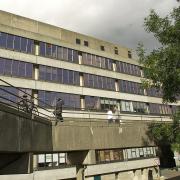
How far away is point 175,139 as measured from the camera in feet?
68.8

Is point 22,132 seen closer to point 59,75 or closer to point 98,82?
point 59,75

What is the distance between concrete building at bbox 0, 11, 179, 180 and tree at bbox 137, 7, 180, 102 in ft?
7.75

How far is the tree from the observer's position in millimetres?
22078

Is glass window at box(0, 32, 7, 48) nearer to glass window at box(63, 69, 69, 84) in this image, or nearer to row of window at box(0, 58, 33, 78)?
row of window at box(0, 58, 33, 78)

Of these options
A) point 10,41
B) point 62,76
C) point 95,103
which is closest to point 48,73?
point 62,76

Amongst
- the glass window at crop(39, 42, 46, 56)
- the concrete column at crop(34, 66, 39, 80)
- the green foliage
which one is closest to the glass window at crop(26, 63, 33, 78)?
the concrete column at crop(34, 66, 39, 80)

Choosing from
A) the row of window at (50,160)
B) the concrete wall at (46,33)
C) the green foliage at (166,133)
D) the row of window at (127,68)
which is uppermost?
the concrete wall at (46,33)

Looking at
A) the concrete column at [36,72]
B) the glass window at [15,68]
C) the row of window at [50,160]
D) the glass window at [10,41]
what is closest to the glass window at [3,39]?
the glass window at [10,41]

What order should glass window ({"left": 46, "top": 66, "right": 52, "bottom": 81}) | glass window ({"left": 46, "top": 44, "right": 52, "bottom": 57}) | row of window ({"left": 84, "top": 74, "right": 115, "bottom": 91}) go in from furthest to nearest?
row of window ({"left": 84, "top": 74, "right": 115, "bottom": 91}) < glass window ({"left": 46, "top": 44, "right": 52, "bottom": 57}) < glass window ({"left": 46, "top": 66, "right": 52, "bottom": 81})

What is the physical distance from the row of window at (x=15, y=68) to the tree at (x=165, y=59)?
59.7 ft

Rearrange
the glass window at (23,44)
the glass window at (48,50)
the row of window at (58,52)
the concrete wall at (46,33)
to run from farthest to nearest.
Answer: the glass window at (48,50), the concrete wall at (46,33), the glass window at (23,44), the row of window at (58,52)

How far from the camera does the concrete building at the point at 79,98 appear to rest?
14.5m

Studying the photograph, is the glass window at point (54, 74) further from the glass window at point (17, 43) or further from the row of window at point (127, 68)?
the row of window at point (127, 68)

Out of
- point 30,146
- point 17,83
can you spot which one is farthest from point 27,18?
point 30,146
